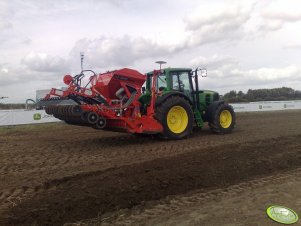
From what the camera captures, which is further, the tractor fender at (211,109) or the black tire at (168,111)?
the tractor fender at (211,109)

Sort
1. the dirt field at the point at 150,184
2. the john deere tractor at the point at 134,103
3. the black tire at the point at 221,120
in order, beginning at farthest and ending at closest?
the black tire at the point at 221,120
the john deere tractor at the point at 134,103
the dirt field at the point at 150,184

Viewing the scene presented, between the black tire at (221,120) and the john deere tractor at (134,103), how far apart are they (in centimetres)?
3

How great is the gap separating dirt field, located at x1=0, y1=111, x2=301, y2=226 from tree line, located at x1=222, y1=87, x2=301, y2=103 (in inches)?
1396

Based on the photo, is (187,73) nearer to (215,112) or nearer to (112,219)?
(215,112)

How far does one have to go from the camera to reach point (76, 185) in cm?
629

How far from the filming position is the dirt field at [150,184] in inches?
202

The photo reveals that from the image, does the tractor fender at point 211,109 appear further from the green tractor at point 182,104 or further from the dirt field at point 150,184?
the dirt field at point 150,184

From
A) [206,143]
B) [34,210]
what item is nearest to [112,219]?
[34,210]

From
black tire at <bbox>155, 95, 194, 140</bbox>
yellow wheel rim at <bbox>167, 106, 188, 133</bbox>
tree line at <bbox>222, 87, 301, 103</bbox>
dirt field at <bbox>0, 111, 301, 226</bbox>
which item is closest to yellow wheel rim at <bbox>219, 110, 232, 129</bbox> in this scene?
black tire at <bbox>155, 95, 194, 140</bbox>

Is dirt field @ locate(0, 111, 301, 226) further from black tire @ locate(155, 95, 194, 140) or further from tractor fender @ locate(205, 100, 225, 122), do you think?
tractor fender @ locate(205, 100, 225, 122)

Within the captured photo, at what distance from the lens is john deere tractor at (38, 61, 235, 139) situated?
34.0ft

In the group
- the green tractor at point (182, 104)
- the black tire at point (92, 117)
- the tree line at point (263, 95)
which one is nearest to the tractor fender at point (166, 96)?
the green tractor at point (182, 104)

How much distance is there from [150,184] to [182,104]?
17.6ft

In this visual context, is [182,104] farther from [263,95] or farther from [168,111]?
[263,95]
